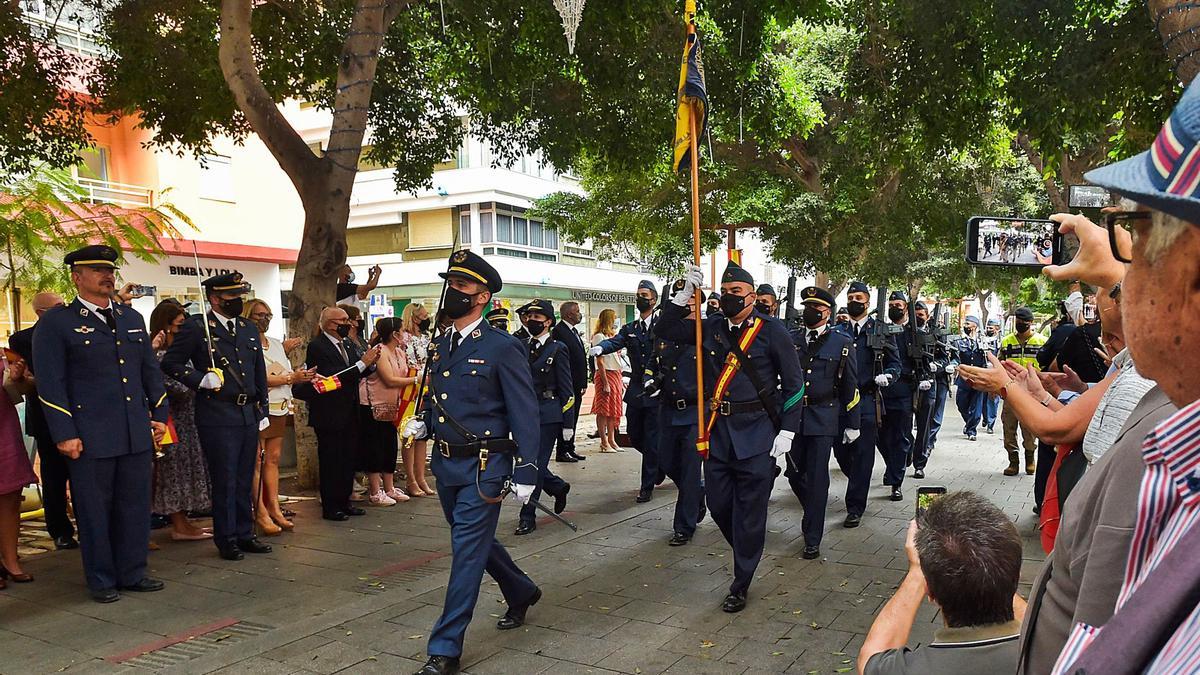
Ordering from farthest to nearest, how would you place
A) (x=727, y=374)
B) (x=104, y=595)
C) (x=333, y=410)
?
(x=333, y=410)
(x=727, y=374)
(x=104, y=595)

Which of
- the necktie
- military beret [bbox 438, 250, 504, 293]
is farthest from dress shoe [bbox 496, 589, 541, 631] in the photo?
the necktie

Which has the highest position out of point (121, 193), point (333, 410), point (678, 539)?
point (121, 193)

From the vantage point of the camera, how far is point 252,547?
6.73 meters

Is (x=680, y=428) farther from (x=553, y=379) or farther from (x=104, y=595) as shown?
(x=104, y=595)

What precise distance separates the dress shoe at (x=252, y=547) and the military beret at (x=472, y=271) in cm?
322

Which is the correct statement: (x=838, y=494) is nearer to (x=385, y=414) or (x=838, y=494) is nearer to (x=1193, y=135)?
(x=385, y=414)

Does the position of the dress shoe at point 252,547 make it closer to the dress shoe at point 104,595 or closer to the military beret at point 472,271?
the dress shoe at point 104,595

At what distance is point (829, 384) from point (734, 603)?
8.55ft

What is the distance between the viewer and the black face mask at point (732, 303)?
232 inches

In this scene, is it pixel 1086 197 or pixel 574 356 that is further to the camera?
pixel 574 356

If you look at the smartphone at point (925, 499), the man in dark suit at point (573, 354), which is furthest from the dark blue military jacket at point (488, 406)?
the man in dark suit at point (573, 354)

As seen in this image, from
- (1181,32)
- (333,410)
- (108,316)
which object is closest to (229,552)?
(333,410)

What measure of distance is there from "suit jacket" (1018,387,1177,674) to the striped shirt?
0.12 m

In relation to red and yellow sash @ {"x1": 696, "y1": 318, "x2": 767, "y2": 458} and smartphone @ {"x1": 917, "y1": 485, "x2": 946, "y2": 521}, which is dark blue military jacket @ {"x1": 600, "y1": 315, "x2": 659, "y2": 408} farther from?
smartphone @ {"x1": 917, "y1": 485, "x2": 946, "y2": 521}
